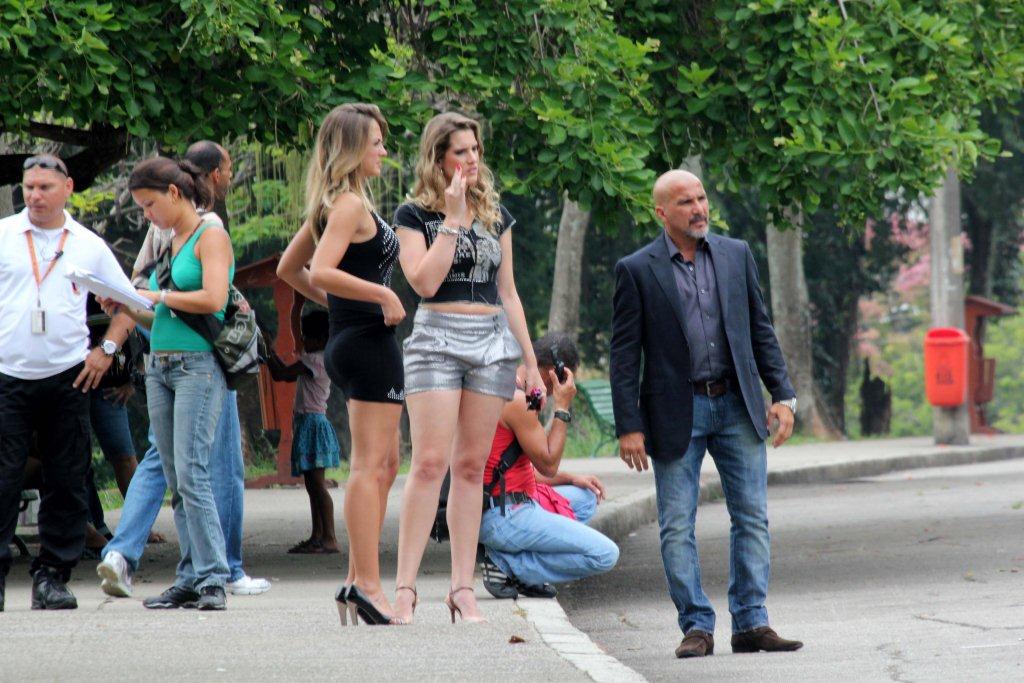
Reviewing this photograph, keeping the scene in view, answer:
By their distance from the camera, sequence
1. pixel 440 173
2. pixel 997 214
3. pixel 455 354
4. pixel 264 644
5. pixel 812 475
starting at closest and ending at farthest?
Answer: 1. pixel 264 644
2. pixel 455 354
3. pixel 440 173
4. pixel 812 475
5. pixel 997 214

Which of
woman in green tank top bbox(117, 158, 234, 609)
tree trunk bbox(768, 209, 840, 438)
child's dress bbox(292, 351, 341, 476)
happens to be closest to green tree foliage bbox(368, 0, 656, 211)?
child's dress bbox(292, 351, 341, 476)

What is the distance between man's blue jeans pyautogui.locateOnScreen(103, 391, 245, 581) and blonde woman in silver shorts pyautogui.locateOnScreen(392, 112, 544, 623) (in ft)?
4.29

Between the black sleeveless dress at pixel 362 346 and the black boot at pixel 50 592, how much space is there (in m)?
1.82

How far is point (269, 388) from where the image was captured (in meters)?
15.6

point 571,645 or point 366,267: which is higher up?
point 366,267

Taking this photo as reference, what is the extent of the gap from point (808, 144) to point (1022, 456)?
14.0 m

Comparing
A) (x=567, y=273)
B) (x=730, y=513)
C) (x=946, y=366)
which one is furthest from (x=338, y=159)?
(x=946, y=366)

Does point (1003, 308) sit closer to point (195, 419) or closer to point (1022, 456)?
point (1022, 456)

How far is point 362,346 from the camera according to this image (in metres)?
6.81

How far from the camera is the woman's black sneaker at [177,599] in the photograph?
7.76 metres

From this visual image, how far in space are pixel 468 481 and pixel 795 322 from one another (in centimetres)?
1969

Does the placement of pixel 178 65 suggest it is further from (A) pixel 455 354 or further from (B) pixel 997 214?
(B) pixel 997 214

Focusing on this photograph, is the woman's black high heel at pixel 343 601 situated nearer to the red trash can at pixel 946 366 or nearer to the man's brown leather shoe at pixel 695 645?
the man's brown leather shoe at pixel 695 645

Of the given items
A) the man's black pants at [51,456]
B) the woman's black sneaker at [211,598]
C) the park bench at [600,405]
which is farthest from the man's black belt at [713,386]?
the park bench at [600,405]
